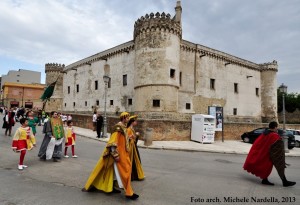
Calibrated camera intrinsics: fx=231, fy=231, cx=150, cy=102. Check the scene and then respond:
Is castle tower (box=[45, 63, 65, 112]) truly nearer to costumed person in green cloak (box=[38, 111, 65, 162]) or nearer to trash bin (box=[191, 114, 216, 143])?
trash bin (box=[191, 114, 216, 143])

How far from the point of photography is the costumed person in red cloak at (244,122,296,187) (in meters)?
6.12

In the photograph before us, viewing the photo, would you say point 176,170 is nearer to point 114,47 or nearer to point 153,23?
point 153,23

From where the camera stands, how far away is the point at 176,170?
7.47 metres

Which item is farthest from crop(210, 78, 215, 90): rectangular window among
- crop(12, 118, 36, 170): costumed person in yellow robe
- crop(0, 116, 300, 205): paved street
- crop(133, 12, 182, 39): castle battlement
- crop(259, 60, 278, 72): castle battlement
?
crop(12, 118, 36, 170): costumed person in yellow robe

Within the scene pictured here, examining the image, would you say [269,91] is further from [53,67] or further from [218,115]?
[53,67]

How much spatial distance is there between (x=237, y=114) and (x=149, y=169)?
88.6 feet

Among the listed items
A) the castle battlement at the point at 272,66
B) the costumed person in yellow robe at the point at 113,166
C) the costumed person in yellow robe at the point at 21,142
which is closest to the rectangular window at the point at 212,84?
the castle battlement at the point at 272,66

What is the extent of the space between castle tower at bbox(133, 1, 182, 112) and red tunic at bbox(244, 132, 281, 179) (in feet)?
48.4

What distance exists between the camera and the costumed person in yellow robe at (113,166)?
4.85 meters

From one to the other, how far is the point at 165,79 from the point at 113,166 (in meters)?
17.0

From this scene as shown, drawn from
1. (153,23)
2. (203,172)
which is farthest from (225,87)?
(203,172)

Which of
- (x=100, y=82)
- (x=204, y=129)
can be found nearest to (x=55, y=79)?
(x=100, y=82)

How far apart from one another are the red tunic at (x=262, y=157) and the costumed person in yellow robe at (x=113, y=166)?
369 cm

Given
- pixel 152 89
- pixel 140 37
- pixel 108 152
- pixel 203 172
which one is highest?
pixel 140 37
